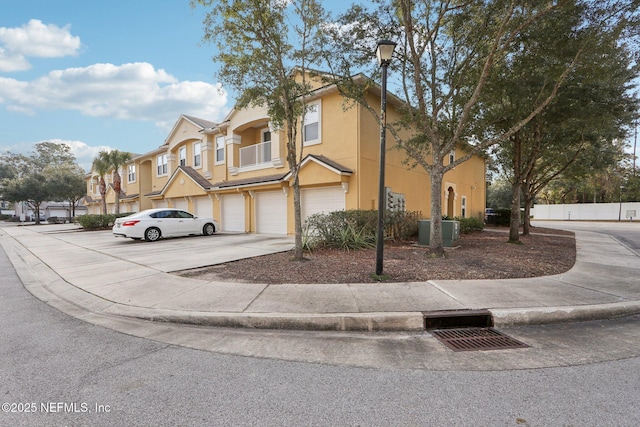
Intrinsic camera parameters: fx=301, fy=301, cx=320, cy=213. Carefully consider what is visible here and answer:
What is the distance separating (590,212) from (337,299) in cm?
4660

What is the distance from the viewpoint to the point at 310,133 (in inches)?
547

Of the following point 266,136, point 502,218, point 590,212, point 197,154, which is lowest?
point 502,218

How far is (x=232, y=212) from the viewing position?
59.8 feet

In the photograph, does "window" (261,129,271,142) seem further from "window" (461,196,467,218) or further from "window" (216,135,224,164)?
"window" (461,196,467,218)

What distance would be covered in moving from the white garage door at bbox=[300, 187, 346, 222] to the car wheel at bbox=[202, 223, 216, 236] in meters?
5.19

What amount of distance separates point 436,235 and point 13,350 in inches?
333

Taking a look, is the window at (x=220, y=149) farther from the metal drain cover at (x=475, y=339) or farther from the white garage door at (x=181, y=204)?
the metal drain cover at (x=475, y=339)

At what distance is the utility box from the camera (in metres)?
10.8

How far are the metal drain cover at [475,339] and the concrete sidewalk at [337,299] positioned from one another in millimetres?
323

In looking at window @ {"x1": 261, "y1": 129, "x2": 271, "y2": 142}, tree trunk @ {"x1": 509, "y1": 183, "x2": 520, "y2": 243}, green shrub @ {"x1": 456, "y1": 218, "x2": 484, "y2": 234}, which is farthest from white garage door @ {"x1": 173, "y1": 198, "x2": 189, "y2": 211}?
tree trunk @ {"x1": 509, "y1": 183, "x2": 520, "y2": 243}

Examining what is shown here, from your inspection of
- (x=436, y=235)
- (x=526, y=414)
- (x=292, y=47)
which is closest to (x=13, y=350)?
(x=526, y=414)

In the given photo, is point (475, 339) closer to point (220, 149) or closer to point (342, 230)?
point (342, 230)

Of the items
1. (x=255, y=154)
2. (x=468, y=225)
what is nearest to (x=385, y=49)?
(x=255, y=154)

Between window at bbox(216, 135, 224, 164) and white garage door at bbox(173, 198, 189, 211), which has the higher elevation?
window at bbox(216, 135, 224, 164)
